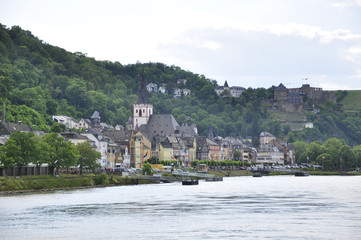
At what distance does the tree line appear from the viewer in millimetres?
100281

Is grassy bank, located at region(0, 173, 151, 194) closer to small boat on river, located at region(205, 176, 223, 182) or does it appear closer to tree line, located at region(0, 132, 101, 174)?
tree line, located at region(0, 132, 101, 174)

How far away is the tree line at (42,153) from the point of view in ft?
329

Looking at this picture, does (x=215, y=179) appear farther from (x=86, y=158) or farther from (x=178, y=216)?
(x=178, y=216)

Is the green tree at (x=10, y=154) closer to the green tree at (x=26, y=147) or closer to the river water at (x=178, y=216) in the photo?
the green tree at (x=26, y=147)

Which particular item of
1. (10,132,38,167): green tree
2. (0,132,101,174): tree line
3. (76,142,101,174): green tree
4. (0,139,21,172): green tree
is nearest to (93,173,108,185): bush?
(0,132,101,174): tree line

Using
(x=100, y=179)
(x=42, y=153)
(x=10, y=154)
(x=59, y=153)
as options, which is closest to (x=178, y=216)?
(x=10, y=154)

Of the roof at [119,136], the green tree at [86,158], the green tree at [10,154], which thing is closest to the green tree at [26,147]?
the green tree at [10,154]

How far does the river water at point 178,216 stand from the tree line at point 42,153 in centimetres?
974

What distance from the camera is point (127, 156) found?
178 meters

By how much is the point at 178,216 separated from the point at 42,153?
141ft

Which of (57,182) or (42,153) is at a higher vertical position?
(42,153)

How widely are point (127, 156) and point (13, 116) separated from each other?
29.1 meters

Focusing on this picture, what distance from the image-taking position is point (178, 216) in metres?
67.8

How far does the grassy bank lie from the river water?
10.9 ft
